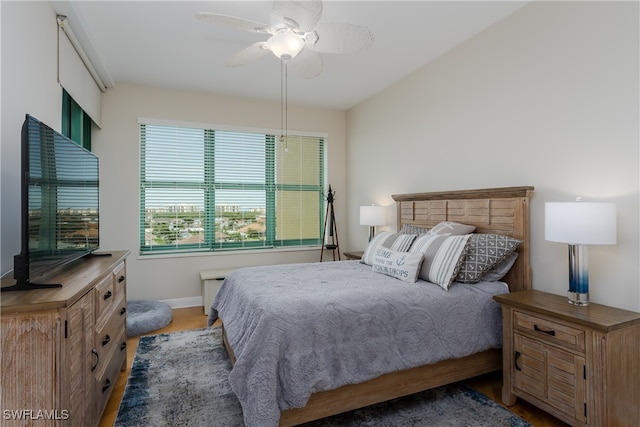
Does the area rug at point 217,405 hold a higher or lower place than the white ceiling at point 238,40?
lower

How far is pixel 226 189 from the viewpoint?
14.8 ft

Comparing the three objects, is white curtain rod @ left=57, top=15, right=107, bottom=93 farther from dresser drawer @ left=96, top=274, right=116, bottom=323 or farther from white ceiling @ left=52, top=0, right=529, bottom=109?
dresser drawer @ left=96, top=274, right=116, bottom=323

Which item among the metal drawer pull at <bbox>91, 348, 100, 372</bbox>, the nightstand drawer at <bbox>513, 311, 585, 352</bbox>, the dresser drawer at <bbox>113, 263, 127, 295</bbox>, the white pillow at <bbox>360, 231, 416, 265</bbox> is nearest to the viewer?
the metal drawer pull at <bbox>91, 348, 100, 372</bbox>

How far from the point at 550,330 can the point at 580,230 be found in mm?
588

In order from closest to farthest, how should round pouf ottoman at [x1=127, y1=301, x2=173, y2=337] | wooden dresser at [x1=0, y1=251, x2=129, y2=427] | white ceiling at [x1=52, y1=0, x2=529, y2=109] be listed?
1. wooden dresser at [x1=0, y1=251, x2=129, y2=427]
2. white ceiling at [x1=52, y1=0, x2=529, y2=109]
3. round pouf ottoman at [x1=127, y1=301, x2=173, y2=337]

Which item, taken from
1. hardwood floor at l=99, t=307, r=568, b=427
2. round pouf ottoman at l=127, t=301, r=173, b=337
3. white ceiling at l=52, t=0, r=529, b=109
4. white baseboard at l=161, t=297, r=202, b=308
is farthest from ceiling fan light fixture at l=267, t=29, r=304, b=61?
white baseboard at l=161, t=297, r=202, b=308

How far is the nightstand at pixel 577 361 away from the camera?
169 centimetres

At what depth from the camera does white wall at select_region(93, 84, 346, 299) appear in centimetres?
394

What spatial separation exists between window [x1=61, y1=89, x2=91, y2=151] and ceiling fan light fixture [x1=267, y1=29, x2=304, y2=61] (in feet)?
6.35

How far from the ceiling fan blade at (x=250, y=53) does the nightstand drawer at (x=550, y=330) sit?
2.44m

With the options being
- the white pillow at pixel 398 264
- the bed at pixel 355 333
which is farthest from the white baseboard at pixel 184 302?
the white pillow at pixel 398 264

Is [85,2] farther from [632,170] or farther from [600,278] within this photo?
[600,278]

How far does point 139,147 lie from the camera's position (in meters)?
4.07

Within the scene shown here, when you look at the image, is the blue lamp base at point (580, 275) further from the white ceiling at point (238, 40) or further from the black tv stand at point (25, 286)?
the black tv stand at point (25, 286)
